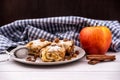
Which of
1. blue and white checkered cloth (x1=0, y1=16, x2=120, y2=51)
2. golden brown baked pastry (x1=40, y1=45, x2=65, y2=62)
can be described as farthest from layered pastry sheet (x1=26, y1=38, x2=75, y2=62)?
blue and white checkered cloth (x1=0, y1=16, x2=120, y2=51)

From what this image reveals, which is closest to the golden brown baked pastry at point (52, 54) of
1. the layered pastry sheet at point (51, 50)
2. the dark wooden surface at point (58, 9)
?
the layered pastry sheet at point (51, 50)

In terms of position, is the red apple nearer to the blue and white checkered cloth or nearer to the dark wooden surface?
the blue and white checkered cloth

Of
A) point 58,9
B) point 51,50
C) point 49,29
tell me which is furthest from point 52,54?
point 58,9

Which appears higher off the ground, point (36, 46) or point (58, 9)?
point (58, 9)

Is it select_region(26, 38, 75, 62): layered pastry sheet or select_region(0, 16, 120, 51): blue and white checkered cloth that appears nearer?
select_region(26, 38, 75, 62): layered pastry sheet

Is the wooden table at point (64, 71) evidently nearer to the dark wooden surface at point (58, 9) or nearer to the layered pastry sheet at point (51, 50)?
the layered pastry sheet at point (51, 50)

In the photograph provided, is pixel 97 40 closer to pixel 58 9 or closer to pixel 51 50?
pixel 51 50

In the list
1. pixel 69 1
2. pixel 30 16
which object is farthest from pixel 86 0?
pixel 30 16
